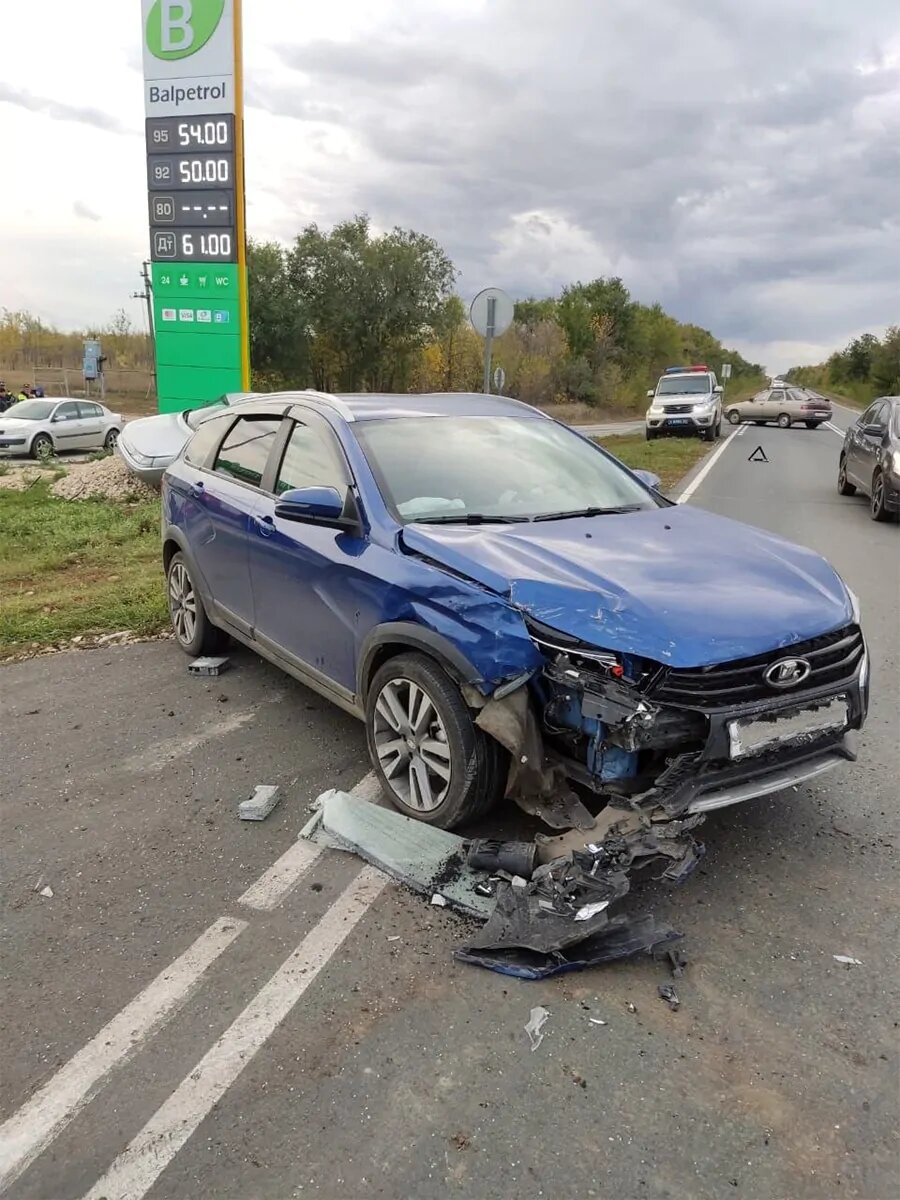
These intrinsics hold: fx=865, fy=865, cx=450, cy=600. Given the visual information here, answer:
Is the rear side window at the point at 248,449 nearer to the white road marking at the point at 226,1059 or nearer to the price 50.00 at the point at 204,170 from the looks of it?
the white road marking at the point at 226,1059

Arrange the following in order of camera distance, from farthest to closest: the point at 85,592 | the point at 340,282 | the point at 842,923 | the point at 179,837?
the point at 340,282, the point at 85,592, the point at 179,837, the point at 842,923

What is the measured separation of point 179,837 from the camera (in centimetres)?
352

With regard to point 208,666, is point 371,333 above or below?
above

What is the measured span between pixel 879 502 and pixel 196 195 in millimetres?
11193

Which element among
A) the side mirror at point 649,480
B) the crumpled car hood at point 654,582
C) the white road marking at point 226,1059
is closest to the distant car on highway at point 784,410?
the side mirror at point 649,480

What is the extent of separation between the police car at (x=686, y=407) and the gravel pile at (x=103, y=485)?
16.5 meters

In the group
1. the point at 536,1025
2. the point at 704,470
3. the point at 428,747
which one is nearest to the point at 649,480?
the point at 428,747

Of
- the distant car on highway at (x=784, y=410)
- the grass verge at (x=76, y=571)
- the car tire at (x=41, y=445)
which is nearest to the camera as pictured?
the grass verge at (x=76, y=571)

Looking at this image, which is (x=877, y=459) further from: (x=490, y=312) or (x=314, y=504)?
(x=314, y=504)

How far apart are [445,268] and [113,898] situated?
143 ft

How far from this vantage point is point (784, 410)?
35781 mm

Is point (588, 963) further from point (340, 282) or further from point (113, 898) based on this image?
point (340, 282)

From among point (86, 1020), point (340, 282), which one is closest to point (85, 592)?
point (86, 1020)

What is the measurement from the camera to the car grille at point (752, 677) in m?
2.91
